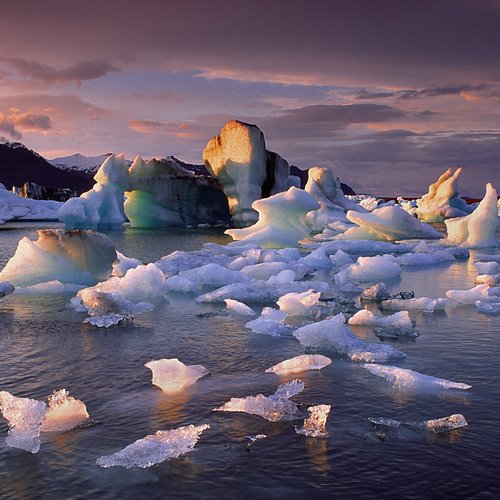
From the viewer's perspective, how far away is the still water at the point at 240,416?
3205mm

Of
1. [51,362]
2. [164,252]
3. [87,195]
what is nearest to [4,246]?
[164,252]

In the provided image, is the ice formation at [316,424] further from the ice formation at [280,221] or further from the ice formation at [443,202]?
the ice formation at [443,202]

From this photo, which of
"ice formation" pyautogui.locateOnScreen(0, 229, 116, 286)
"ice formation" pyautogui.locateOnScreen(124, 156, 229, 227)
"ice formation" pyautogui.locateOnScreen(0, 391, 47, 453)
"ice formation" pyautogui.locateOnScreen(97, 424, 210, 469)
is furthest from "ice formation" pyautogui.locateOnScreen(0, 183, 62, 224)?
"ice formation" pyautogui.locateOnScreen(97, 424, 210, 469)

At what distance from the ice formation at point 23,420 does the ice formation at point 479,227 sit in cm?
1791

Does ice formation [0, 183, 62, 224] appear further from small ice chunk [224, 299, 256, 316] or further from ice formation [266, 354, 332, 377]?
ice formation [266, 354, 332, 377]

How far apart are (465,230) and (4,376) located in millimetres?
19342

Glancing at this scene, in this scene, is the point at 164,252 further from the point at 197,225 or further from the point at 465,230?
the point at 197,225

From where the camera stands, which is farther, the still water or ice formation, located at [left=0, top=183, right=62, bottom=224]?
ice formation, located at [left=0, top=183, right=62, bottom=224]

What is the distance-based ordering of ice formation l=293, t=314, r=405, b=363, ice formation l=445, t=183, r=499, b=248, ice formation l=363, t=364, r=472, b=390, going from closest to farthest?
ice formation l=363, t=364, r=472, b=390
ice formation l=293, t=314, r=405, b=363
ice formation l=445, t=183, r=499, b=248

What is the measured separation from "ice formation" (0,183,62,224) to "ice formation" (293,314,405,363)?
44219mm

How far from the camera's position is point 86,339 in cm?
670

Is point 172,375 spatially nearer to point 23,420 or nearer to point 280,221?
point 23,420

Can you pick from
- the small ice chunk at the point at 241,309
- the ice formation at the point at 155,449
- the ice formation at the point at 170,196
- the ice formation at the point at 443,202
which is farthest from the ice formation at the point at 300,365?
the ice formation at the point at 443,202

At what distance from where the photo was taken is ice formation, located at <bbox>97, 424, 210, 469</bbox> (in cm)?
342
